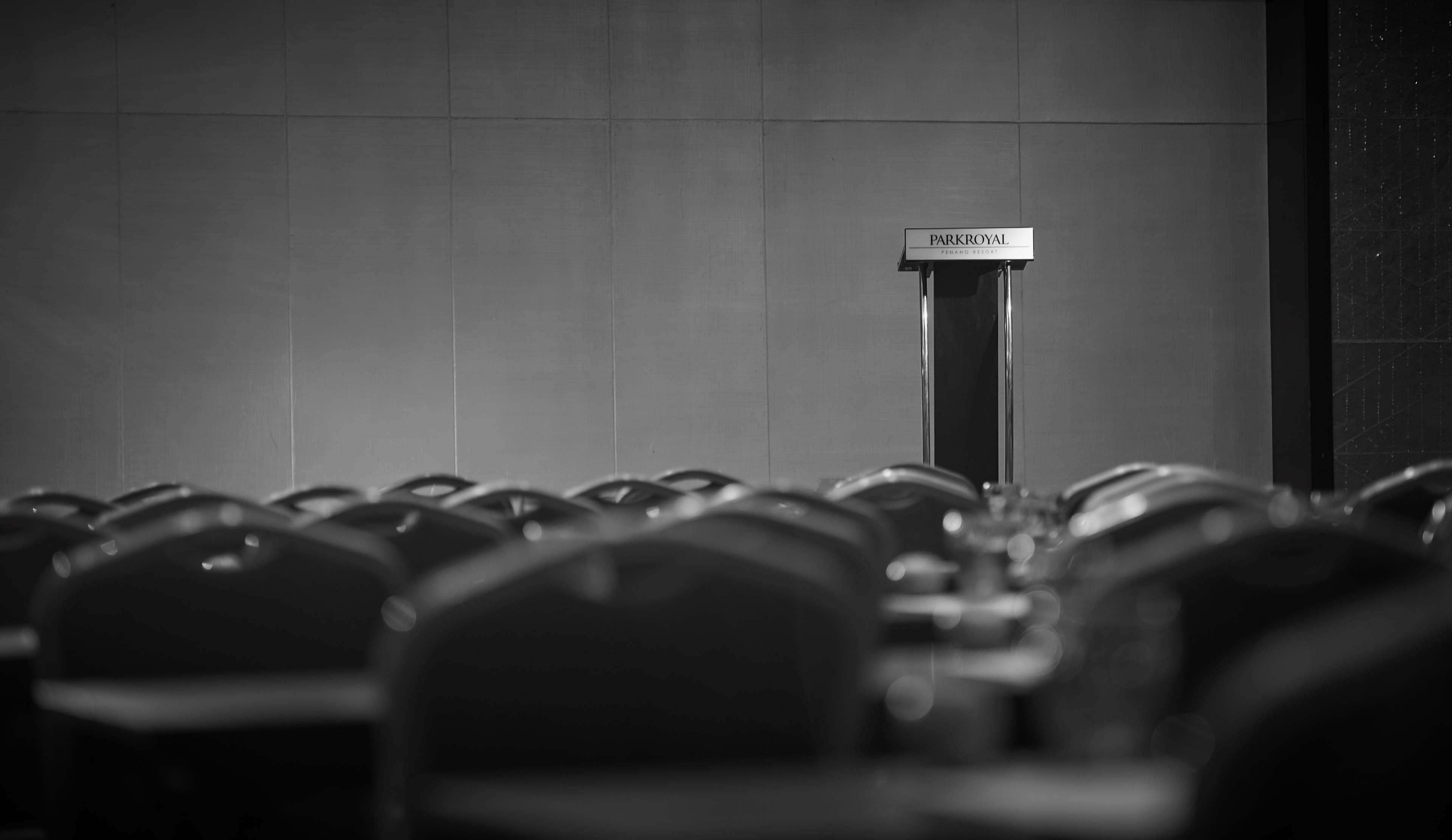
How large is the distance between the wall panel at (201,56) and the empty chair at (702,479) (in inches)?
236

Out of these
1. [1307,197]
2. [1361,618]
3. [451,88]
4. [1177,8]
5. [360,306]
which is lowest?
[1361,618]

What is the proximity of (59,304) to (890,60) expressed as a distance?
21.0 ft

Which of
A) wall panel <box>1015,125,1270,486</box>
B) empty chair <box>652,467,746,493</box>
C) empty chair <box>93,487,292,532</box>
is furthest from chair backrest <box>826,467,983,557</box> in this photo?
wall panel <box>1015,125,1270,486</box>

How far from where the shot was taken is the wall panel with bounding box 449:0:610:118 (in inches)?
396

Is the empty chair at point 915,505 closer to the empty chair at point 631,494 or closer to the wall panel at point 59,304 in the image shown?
the empty chair at point 631,494

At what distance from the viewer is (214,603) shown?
6.56 ft

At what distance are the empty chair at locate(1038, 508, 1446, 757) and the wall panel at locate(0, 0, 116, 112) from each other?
9.64 meters

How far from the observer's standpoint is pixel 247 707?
180cm

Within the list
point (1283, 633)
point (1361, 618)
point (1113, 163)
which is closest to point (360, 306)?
point (1113, 163)

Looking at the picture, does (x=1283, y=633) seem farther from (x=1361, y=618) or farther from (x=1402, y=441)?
(x=1402, y=441)

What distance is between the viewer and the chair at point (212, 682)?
69.6 inches

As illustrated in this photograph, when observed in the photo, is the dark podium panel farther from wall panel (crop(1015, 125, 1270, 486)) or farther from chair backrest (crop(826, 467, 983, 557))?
chair backrest (crop(826, 467, 983, 557))

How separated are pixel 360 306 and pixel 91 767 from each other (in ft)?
27.3

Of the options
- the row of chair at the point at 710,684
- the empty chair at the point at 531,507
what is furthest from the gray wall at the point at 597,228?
the row of chair at the point at 710,684
